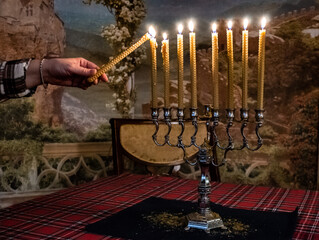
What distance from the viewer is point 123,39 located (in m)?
4.28

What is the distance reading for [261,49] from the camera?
4.60 ft

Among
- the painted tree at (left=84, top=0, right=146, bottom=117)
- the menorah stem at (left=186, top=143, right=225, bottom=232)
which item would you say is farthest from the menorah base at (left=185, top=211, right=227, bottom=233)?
the painted tree at (left=84, top=0, right=146, bottom=117)

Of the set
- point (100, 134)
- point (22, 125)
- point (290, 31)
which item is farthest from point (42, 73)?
point (290, 31)

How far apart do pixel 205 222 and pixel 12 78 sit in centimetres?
104

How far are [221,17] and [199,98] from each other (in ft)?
3.00

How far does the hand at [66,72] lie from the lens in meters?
1.92

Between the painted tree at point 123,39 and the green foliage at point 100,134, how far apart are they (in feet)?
0.82

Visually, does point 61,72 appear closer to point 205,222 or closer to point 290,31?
point 205,222

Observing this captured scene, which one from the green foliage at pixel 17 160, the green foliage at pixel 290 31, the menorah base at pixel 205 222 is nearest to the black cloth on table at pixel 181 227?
the menorah base at pixel 205 222

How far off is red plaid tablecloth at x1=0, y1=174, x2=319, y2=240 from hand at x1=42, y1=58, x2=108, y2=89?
60 centimetres

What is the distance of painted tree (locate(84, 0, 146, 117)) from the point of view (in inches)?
168

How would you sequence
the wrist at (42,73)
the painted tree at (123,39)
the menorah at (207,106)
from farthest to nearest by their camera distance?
the painted tree at (123,39) → the wrist at (42,73) → the menorah at (207,106)

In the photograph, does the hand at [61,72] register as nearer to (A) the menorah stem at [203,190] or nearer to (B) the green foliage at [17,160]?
(A) the menorah stem at [203,190]

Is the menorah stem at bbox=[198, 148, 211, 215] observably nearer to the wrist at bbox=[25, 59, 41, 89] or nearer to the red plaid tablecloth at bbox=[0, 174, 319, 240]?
the red plaid tablecloth at bbox=[0, 174, 319, 240]
